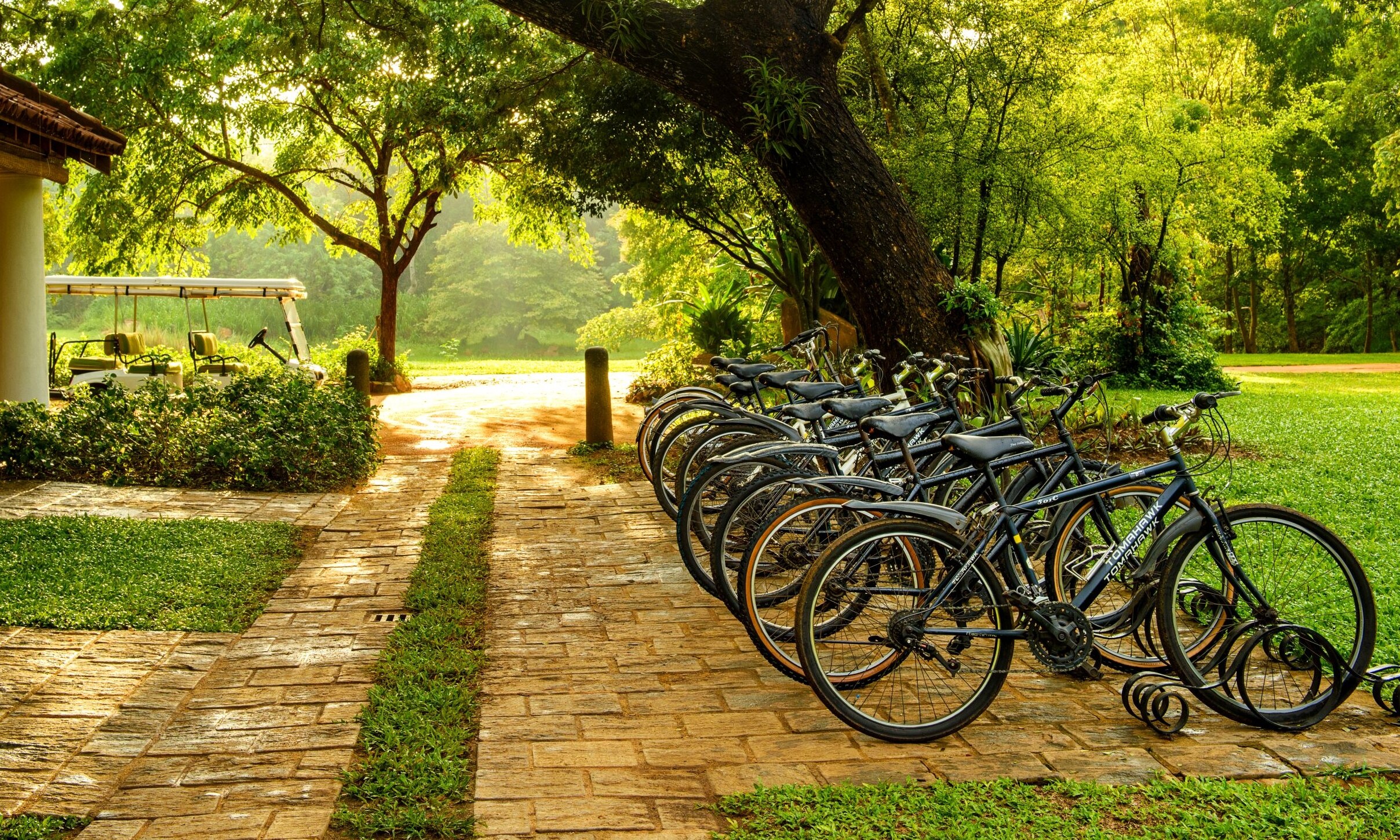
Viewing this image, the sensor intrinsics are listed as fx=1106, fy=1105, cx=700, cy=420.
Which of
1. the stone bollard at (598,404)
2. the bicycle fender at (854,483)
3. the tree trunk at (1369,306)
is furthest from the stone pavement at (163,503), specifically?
the tree trunk at (1369,306)

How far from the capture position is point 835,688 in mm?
3965

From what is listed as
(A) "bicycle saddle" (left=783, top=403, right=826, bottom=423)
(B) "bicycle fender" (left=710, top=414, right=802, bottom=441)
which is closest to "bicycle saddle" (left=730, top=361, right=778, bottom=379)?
(B) "bicycle fender" (left=710, top=414, right=802, bottom=441)

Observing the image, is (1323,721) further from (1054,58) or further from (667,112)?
(667,112)

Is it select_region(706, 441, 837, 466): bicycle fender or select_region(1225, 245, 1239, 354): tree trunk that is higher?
select_region(1225, 245, 1239, 354): tree trunk

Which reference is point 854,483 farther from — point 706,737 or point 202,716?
point 202,716

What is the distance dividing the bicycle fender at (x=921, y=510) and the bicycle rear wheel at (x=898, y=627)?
2.1 inches

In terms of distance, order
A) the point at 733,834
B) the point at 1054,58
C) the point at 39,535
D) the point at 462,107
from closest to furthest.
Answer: the point at 733,834 → the point at 39,535 → the point at 1054,58 → the point at 462,107

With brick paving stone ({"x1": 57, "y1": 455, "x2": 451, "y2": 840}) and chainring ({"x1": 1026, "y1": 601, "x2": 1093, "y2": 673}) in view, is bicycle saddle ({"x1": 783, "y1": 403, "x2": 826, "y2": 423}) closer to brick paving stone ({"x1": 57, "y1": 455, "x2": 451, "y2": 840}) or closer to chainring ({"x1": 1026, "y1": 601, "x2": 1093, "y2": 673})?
chainring ({"x1": 1026, "y1": 601, "x2": 1093, "y2": 673})

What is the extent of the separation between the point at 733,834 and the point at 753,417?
3.04 meters

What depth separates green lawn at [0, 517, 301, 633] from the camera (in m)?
5.23

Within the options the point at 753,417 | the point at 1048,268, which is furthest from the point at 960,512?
the point at 1048,268

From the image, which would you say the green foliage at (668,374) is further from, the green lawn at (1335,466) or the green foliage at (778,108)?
the green foliage at (778,108)

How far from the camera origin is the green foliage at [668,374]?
17.2m

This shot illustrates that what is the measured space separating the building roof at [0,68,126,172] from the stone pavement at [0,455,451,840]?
514cm
